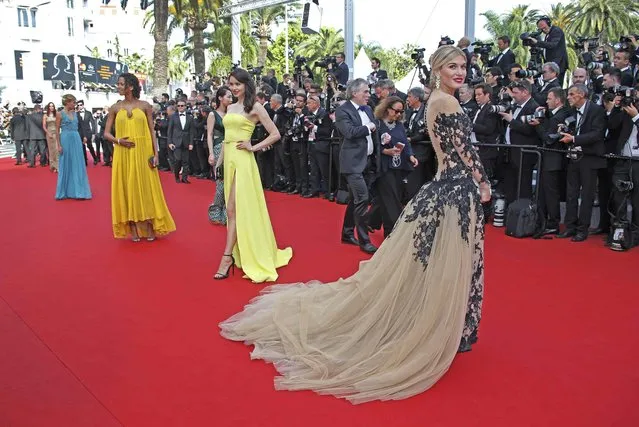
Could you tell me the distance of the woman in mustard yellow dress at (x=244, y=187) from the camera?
570 centimetres

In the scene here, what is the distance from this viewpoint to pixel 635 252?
22.6 feet

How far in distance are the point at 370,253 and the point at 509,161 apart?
2.69 metres

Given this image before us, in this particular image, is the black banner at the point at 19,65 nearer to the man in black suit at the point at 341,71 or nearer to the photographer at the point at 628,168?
the man in black suit at the point at 341,71

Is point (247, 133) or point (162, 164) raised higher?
point (247, 133)

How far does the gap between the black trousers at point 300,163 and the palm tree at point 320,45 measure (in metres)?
37.7

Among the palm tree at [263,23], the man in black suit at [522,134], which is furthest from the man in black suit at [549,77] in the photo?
the palm tree at [263,23]

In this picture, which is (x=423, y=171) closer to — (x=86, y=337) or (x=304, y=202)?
(x=304, y=202)

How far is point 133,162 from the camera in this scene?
291 inches

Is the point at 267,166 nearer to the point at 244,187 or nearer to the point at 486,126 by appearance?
the point at 486,126

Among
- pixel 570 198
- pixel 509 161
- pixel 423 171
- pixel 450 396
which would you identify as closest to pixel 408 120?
pixel 423 171

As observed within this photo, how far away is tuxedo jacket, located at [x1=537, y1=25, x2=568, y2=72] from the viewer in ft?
32.0

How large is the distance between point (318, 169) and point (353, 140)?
4.20 meters

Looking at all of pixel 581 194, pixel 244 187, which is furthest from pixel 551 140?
pixel 244 187

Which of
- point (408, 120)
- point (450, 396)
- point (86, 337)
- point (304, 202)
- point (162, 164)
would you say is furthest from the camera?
point (162, 164)
